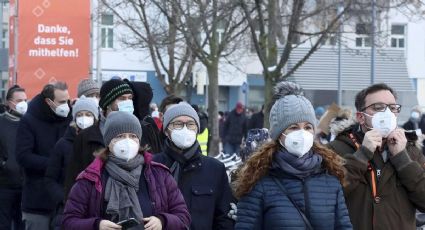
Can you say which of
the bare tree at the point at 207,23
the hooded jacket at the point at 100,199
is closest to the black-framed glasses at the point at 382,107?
the hooded jacket at the point at 100,199

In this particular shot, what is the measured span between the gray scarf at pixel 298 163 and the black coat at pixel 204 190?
113cm

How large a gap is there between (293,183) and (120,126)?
118 cm

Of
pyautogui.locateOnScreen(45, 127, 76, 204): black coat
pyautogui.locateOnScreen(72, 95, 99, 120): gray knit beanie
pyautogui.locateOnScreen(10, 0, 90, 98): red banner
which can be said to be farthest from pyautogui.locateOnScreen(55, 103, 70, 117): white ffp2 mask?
pyautogui.locateOnScreen(10, 0, 90, 98): red banner

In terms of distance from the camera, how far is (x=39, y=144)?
9.53 meters

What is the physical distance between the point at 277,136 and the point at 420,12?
14.6 metres

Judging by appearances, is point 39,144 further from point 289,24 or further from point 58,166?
point 289,24

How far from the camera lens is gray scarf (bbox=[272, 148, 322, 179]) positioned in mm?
5566

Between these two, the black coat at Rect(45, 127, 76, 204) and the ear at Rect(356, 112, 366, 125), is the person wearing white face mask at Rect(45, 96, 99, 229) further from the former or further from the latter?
the ear at Rect(356, 112, 366, 125)

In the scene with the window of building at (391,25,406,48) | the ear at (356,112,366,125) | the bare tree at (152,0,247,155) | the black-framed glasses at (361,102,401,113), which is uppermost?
the window of building at (391,25,406,48)

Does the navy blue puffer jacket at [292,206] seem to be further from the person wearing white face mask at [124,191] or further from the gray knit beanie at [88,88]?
the gray knit beanie at [88,88]

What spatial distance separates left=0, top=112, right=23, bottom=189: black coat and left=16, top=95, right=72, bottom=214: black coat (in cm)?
144

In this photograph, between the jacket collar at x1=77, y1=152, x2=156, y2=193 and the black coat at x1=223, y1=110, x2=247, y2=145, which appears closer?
the jacket collar at x1=77, y1=152, x2=156, y2=193

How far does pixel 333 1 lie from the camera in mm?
19109

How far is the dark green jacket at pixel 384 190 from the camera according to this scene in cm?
628
